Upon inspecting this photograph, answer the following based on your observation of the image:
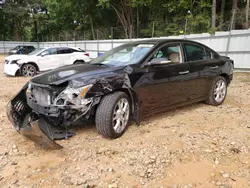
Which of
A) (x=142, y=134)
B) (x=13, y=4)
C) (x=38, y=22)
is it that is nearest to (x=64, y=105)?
(x=142, y=134)

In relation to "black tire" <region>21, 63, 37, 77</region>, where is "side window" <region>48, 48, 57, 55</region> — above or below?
above

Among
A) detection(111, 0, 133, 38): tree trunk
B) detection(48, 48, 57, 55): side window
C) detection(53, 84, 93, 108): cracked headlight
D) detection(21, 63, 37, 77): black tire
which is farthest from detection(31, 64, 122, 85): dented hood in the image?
detection(111, 0, 133, 38): tree trunk

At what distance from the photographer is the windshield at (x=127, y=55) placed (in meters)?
3.71

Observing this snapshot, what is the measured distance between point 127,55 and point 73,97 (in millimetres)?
1413

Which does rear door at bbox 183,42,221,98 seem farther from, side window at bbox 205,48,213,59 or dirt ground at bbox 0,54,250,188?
dirt ground at bbox 0,54,250,188

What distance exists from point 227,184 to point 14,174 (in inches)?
91.7

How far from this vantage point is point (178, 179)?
2412 millimetres

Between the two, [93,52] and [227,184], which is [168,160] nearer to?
[227,184]

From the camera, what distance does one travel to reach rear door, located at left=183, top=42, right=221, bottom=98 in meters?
4.33

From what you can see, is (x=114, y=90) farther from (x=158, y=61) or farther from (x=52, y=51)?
(x=52, y=51)

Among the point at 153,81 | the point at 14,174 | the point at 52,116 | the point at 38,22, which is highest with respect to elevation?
the point at 38,22

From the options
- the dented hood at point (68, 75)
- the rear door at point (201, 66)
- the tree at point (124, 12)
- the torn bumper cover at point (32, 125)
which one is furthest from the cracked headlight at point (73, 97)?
the tree at point (124, 12)

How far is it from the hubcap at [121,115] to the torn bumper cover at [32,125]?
0.70 metres

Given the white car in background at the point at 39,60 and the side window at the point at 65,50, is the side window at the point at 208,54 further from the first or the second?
the side window at the point at 65,50
